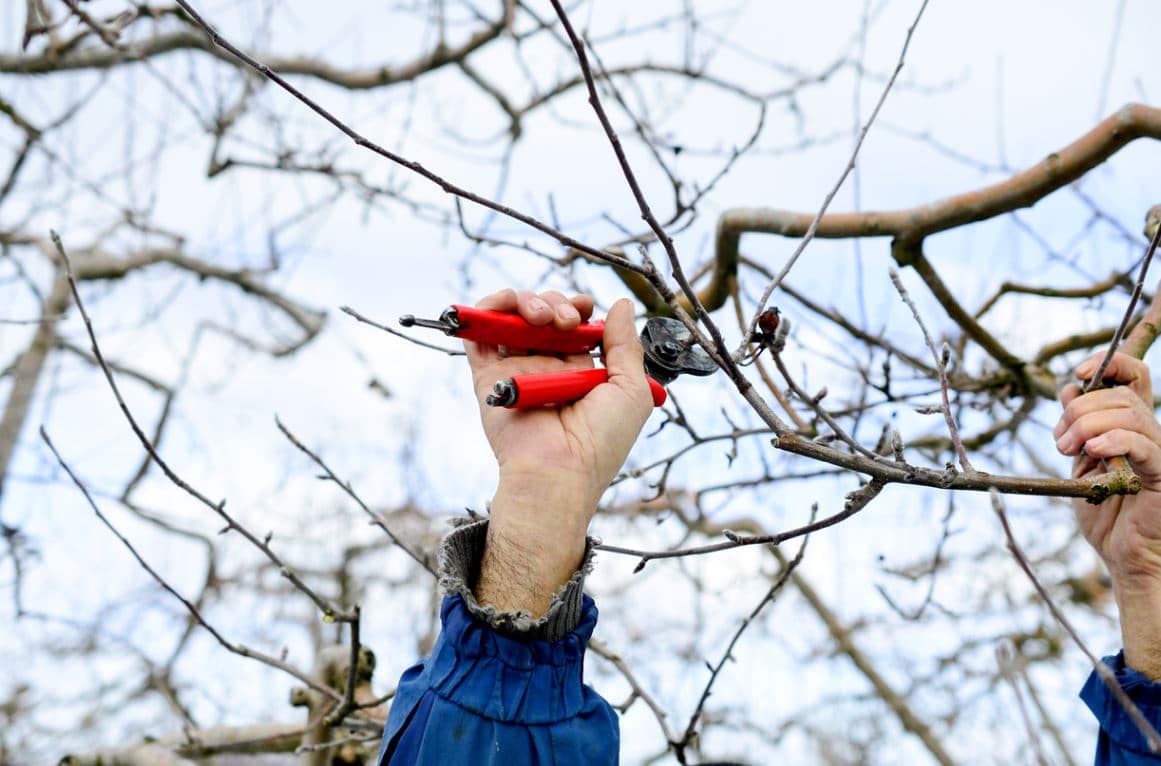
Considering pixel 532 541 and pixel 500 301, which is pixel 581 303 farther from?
pixel 532 541

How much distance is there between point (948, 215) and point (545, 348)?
1.32 m

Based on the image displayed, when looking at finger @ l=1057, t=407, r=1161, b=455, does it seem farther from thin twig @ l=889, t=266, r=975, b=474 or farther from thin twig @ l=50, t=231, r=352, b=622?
thin twig @ l=50, t=231, r=352, b=622

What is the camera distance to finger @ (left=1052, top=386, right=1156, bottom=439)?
1.67 m

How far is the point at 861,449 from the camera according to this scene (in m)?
1.24

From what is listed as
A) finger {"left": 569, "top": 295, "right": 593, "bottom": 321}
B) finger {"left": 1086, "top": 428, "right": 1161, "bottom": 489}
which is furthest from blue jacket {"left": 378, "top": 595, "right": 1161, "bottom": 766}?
finger {"left": 1086, "top": 428, "right": 1161, "bottom": 489}

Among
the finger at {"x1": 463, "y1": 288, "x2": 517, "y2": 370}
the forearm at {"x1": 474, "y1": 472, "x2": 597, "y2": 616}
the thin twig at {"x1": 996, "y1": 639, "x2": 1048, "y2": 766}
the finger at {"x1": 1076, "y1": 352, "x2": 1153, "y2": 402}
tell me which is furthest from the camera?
the finger at {"x1": 1076, "y1": 352, "x2": 1153, "y2": 402}

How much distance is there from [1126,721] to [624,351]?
1076mm

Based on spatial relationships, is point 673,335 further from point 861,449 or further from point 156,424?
point 156,424

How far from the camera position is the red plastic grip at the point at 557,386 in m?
1.56

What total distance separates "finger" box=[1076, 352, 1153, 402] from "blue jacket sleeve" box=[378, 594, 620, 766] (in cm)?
105

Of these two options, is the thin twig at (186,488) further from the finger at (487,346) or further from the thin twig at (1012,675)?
the thin twig at (1012,675)

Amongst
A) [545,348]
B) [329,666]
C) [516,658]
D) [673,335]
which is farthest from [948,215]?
[329,666]

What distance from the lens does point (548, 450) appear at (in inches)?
63.7

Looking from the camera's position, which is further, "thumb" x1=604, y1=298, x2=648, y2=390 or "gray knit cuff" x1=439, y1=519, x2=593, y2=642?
"thumb" x1=604, y1=298, x2=648, y2=390
